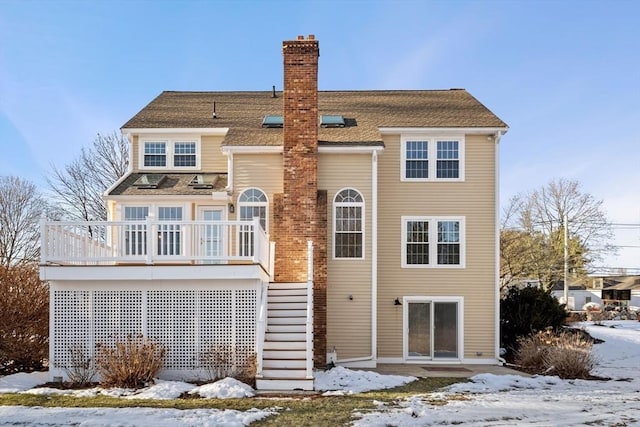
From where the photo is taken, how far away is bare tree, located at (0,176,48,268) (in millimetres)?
30000

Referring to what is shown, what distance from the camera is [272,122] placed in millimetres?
15148

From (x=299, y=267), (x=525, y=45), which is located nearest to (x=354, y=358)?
(x=299, y=267)

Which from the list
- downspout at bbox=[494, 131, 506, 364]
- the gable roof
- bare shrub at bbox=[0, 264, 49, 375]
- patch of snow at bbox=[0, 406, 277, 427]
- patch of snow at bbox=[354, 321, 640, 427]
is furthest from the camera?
downspout at bbox=[494, 131, 506, 364]

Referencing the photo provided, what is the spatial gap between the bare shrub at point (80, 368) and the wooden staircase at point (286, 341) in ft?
11.4

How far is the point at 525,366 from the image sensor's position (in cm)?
1295

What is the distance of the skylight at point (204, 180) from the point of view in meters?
14.3

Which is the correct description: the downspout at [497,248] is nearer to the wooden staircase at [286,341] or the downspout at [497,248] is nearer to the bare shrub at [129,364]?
the wooden staircase at [286,341]

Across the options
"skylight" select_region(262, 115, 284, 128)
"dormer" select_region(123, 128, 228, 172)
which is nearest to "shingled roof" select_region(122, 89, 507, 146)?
"skylight" select_region(262, 115, 284, 128)

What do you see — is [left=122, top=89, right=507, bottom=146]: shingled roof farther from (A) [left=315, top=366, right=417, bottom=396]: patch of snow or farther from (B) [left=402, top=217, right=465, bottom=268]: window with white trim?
(A) [left=315, top=366, right=417, bottom=396]: patch of snow

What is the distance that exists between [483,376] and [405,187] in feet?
18.6

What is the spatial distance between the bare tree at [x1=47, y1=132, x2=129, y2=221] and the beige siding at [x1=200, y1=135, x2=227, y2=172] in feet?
44.9

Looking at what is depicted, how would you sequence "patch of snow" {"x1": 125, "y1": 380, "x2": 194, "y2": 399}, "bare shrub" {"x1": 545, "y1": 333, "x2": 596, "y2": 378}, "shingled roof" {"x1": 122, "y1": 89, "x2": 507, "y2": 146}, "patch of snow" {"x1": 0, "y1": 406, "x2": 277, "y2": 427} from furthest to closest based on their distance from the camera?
1. "shingled roof" {"x1": 122, "y1": 89, "x2": 507, "y2": 146}
2. "bare shrub" {"x1": 545, "y1": 333, "x2": 596, "y2": 378}
3. "patch of snow" {"x1": 125, "y1": 380, "x2": 194, "y2": 399}
4. "patch of snow" {"x1": 0, "y1": 406, "x2": 277, "y2": 427}

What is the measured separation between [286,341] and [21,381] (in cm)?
530

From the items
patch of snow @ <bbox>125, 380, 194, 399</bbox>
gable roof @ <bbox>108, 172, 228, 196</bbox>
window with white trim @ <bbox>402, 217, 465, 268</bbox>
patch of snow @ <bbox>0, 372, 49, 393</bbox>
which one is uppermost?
gable roof @ <bbox>108, 172, 228, 196</bbox>
